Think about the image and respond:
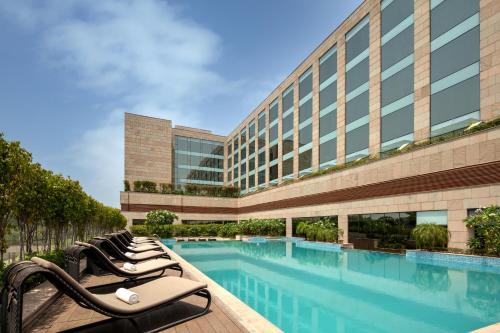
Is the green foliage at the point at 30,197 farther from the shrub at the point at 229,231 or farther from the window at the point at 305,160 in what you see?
the window at the point at 305,160

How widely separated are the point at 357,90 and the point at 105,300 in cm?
2494

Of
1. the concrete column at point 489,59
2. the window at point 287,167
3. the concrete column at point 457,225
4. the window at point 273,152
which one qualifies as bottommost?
the concrete column at point 457,225

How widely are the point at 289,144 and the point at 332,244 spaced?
16024mm

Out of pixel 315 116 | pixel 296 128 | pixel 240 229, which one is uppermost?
pixel 315 116

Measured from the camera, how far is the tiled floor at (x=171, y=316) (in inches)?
164

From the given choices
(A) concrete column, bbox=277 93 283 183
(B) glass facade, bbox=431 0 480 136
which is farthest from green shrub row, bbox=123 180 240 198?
(B) glass facade, bbox=431 0 480 136

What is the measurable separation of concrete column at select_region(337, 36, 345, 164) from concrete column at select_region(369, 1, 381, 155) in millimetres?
3303

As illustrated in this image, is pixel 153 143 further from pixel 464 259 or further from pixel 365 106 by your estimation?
pixel 464 259

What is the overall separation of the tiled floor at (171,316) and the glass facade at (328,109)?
23.8 m

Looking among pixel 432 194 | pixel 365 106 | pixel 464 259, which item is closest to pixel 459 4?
pixel 365 106

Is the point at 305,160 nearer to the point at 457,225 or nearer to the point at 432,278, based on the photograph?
the point at 457,225

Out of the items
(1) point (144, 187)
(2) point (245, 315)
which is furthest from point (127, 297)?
(1) point (144, 187)

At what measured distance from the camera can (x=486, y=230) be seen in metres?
13.5

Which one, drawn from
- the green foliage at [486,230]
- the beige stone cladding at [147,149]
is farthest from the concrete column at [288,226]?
the beige stone cladding at [147,149]
